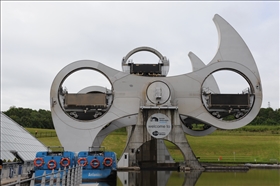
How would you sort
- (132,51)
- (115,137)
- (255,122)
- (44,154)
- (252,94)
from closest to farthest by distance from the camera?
(44,154), (252,94), (132,51), (115,137), (255,122)

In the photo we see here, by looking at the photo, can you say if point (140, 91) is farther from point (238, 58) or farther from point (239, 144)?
point (239, 144)

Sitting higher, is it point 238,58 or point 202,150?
point 238,58

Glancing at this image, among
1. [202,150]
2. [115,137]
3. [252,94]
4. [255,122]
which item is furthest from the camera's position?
[255,122]

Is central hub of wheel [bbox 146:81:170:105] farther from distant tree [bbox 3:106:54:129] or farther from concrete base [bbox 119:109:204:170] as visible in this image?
distant tree [bbox 3:106:54:129]

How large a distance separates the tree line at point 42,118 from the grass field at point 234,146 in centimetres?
897

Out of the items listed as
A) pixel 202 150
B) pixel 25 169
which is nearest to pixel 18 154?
pixel 25 169

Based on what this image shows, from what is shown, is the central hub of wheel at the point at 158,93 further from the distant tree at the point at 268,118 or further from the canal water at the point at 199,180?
the distant tree at the point at 268,118

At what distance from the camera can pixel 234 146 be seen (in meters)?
40.6

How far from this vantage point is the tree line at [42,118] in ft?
200

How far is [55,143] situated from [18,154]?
88.8ft

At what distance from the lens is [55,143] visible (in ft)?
151

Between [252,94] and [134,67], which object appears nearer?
[252,94]

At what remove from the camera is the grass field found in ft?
115

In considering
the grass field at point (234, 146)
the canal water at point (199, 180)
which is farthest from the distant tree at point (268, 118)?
the canal water at point (199, 180)
